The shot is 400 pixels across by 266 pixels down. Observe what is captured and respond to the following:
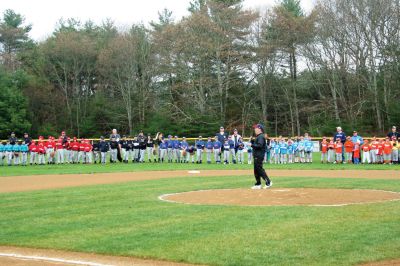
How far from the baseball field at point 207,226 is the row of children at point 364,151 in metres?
13.4

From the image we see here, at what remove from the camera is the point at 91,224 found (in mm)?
11266

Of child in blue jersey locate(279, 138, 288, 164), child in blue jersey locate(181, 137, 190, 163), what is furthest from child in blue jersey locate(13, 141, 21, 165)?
child in blue jersey locate(279, 138, 288, 164)

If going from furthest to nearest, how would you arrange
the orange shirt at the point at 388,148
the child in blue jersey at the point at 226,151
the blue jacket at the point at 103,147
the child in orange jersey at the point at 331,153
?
the blue jacket at the point at 103,147 → the child in blue jersey at the point at 226,151 → the child in orange jersey at the point at 331,153 → the orange shirt at the point at 388,148

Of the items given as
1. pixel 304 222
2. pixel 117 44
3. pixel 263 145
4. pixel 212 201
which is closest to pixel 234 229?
pixel 304 222

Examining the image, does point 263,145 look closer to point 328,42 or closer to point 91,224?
point 91,224

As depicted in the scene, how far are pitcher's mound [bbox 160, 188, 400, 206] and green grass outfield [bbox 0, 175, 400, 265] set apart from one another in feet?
2.73

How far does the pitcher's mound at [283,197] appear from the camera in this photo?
44.9 ft

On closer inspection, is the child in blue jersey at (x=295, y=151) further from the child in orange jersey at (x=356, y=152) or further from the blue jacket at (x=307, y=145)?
the child in orange jersey at (x=356, y=152)

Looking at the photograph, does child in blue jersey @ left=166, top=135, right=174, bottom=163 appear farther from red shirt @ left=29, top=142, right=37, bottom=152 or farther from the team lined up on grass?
red shirt @ left=29, top=142, right=37, bottom=152

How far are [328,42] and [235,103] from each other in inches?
578

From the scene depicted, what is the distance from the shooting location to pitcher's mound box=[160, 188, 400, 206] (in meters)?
13.7

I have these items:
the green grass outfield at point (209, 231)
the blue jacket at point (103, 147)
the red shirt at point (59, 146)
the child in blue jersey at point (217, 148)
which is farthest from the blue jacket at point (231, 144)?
the green grass outfield at point (209, 231)

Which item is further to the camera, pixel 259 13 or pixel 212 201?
pixel 259 13

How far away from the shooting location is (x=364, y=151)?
31.5 meters
